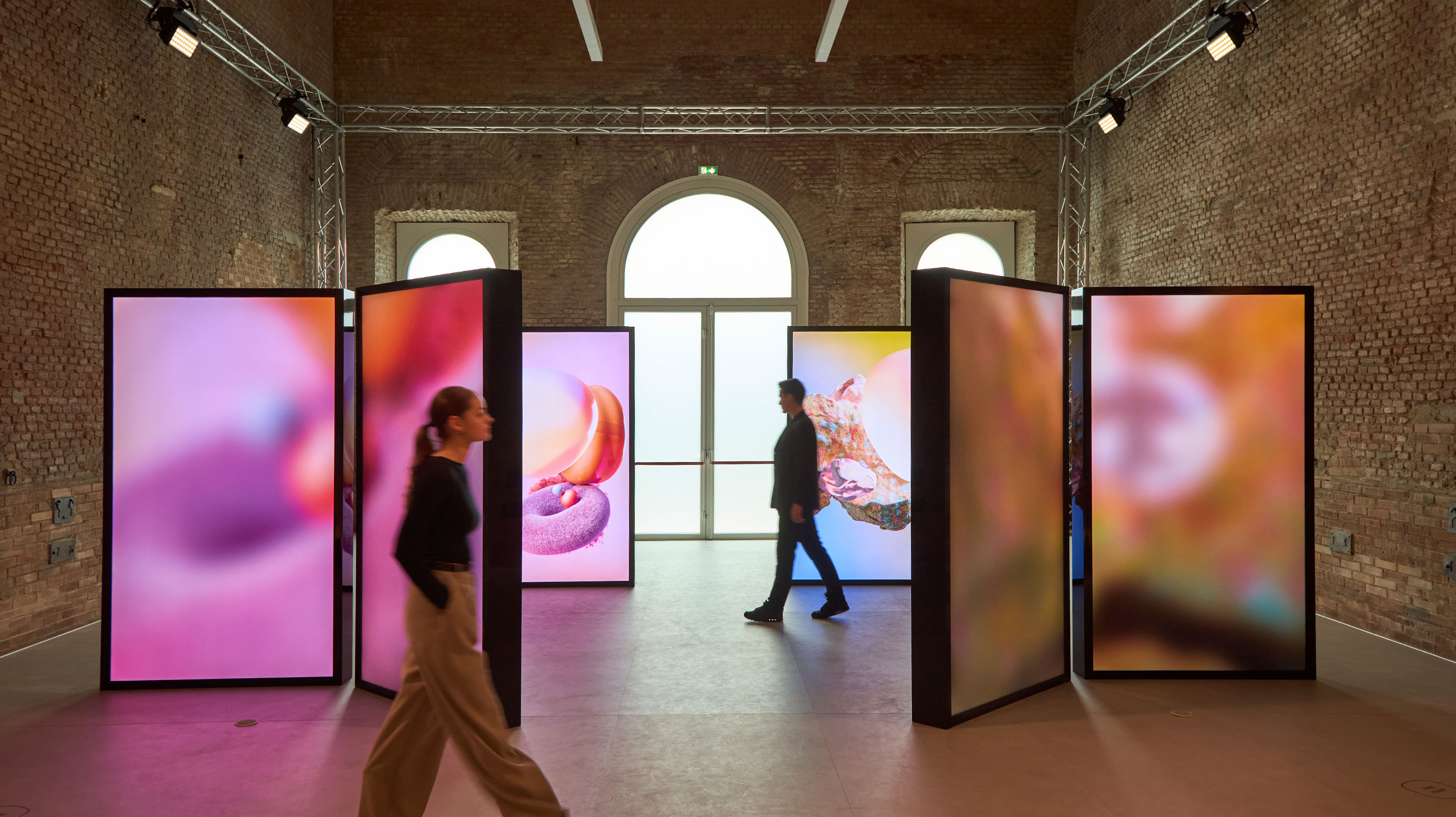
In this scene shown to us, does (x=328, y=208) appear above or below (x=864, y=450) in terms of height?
above

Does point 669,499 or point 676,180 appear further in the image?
point 676,180

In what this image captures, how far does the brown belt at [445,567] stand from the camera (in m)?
2.93

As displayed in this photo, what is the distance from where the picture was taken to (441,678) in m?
2.87

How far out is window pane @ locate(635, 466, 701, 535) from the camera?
1061 cm

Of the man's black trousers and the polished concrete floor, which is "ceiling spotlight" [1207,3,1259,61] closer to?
the polished concrete floor

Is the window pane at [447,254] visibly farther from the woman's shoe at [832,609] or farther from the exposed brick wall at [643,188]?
the woman's shoe at [832,609]

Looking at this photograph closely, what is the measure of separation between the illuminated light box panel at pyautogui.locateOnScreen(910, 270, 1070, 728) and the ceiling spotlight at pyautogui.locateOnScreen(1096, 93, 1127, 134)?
5.81 metres

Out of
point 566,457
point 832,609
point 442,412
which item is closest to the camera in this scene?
point 442,412

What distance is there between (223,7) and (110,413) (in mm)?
5502

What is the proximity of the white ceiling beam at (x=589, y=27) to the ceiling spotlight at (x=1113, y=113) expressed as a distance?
5863 mm

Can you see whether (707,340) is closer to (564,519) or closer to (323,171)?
(564,519)

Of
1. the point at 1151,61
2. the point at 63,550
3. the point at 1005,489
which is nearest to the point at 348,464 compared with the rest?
the point at 63,550

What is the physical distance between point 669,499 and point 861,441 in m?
3.64

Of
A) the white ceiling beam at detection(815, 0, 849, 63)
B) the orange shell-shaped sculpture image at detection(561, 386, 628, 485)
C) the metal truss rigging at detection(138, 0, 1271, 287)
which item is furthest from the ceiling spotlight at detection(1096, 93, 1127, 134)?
the orange shell-shaped sculpture image at detection(561, 386, 628, 485)
